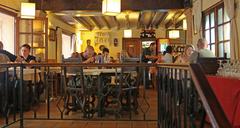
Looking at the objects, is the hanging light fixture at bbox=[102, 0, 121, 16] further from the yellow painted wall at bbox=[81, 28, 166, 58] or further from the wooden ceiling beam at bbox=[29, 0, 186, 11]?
the yellow painted wall at bbox=[81, 28, 166, 58]

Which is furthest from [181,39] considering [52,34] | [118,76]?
[118,76]

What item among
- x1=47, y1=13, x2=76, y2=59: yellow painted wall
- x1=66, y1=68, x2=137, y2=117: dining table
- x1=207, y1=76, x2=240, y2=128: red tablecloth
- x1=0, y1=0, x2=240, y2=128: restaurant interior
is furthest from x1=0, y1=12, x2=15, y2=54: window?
x1=207, y1=76, x2=240, y2=128: red tablecloth

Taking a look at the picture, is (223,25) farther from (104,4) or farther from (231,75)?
(231,75)

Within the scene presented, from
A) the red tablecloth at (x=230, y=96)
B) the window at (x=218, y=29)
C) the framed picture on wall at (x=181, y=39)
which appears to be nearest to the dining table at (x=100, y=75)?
the red tablecloth at (x=230, y=96)

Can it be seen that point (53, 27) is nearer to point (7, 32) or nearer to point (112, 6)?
point (7, 32)

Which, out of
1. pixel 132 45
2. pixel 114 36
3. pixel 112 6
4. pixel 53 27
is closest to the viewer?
pixel 112 6

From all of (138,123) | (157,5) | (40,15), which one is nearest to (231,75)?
(138,123)

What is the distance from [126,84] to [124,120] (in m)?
0.92

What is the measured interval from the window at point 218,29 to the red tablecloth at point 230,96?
9.37ft

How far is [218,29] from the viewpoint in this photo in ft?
24.3

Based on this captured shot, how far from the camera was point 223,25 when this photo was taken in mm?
7020

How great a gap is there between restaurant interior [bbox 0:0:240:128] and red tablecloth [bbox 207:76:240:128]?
0.03 feet

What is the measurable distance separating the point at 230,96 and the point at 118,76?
245cm

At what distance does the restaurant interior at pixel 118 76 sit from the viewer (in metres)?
2.62
